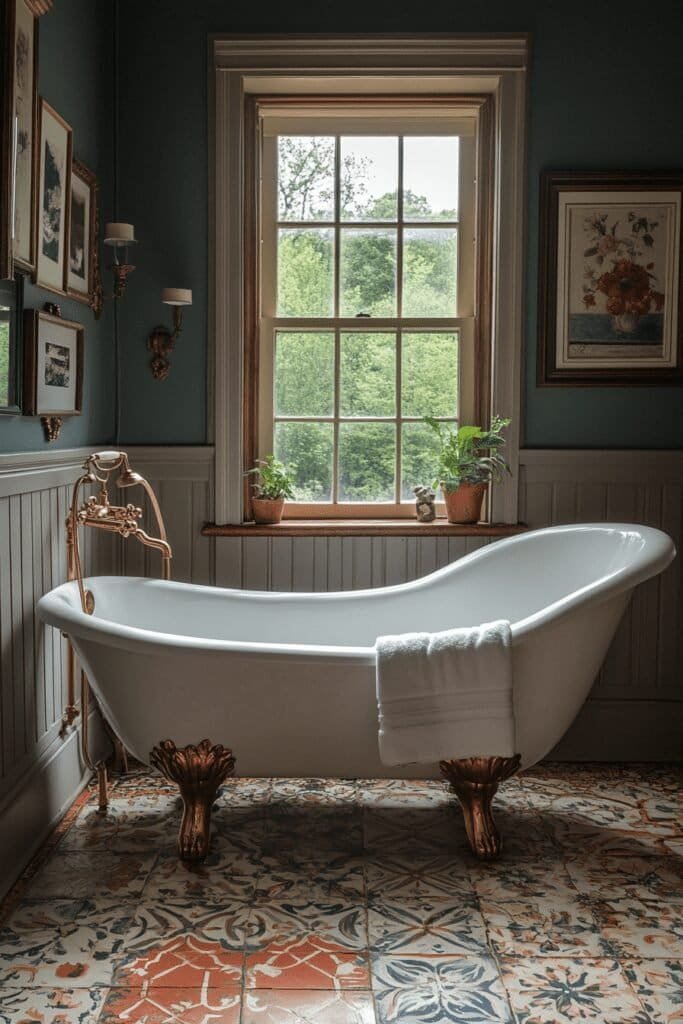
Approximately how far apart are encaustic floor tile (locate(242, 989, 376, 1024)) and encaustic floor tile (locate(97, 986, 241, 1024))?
0.12ft

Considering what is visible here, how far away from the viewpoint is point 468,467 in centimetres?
345

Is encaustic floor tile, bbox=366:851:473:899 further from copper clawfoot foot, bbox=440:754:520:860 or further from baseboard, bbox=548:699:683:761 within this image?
baseboard, bbox=548:699:683:761

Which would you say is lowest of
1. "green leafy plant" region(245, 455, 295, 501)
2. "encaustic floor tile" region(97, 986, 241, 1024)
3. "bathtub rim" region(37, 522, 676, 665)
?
"encaustic floor tile" region(97, 986, 241, 1024)

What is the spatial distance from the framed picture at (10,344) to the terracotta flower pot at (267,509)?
1129 millimetres

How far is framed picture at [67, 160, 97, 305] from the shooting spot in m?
3.05

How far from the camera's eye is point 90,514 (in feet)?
9.52

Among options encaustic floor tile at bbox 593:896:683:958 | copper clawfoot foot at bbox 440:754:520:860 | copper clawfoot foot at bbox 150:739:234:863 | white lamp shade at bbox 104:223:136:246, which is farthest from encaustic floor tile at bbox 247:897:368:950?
white lamp shade at bbox 104:223:136:246

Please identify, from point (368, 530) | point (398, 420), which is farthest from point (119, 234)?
point (368, 530)

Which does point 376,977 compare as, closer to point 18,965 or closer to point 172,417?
point 18,965

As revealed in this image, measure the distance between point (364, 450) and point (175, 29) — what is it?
163 centimetres

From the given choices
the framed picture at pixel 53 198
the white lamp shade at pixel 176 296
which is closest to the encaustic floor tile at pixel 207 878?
the framed picture at pixel 53 198

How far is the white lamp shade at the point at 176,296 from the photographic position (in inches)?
130

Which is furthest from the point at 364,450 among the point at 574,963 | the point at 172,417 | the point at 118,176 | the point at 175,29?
the point at 574,963

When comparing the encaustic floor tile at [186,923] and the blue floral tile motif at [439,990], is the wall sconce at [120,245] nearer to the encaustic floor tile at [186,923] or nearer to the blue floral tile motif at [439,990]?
the encaustic floor tile at [186,923]
